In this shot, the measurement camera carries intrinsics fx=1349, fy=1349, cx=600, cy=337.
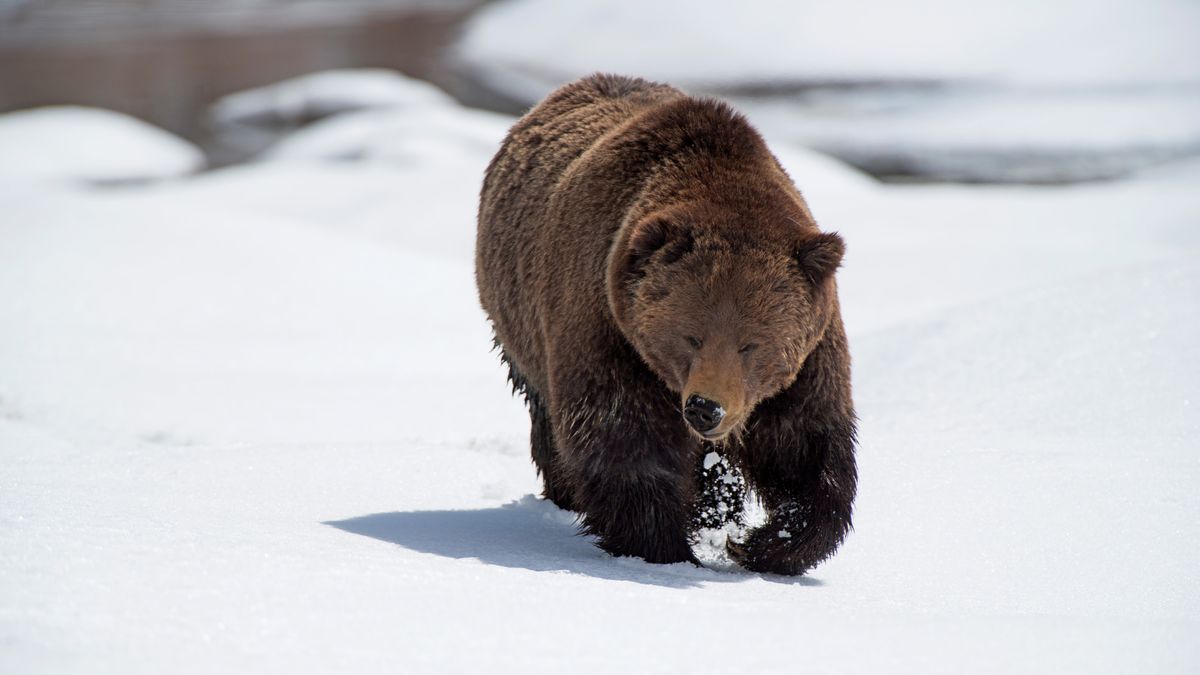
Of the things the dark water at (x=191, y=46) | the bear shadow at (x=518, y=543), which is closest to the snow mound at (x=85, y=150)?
the dark water at (x=191, y=46)

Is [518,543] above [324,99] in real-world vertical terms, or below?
below

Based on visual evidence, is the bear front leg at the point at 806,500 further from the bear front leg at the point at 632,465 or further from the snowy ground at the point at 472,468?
the bear front leg at the point at 632,465

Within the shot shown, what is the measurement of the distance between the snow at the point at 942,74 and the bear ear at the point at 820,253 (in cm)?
1292

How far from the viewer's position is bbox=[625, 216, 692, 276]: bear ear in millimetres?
3654

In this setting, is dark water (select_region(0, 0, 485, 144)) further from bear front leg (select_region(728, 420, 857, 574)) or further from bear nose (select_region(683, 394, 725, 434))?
bear nose (select_region(683, 394, 725, 434))

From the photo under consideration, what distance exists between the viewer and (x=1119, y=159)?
15984 mm

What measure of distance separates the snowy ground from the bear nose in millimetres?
416

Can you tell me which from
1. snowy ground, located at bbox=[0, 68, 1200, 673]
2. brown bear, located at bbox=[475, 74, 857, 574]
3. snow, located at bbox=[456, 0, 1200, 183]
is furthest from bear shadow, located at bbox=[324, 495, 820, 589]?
snow, located at bbox=[456, 0, 1200, 183]

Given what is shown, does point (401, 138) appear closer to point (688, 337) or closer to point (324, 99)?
point (324, 99)

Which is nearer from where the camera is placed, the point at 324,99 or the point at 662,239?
the point at 662,239

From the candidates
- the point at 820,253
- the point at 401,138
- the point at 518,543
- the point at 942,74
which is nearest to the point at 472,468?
the point at 518,543

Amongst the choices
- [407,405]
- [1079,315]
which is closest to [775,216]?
[1079,315]

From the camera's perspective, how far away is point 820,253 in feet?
12.1

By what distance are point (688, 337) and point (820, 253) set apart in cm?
44
